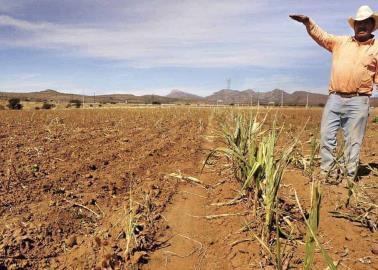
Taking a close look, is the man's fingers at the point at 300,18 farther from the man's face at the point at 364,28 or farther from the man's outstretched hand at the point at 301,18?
the man's face at the point at 364,28

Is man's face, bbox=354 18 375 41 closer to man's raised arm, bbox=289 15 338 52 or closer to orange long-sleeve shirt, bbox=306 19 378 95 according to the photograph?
orange long-sleeve shirt, bbox=306 19 378 95

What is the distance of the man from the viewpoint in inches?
178

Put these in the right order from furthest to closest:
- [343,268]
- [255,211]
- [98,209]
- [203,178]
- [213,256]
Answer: [203,178] → [98,209] → [255,211] → [213,256] → [343,268]

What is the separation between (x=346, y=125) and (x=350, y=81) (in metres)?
0.53

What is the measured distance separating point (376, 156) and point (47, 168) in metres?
5.15

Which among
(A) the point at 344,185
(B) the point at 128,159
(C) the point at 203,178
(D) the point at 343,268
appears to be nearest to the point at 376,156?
(A) the point at 344,185

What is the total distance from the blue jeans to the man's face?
2.20 ft

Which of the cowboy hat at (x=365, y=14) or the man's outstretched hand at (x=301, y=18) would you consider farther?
the man's outstretched hand at (x=301, y=18)

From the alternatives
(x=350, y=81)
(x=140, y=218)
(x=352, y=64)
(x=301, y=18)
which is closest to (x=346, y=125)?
(x=350, y=81)

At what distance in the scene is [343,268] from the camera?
2.61 m

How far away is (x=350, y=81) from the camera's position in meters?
4.63

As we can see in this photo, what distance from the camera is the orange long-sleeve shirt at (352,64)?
4531mm

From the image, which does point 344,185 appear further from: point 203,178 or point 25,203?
point 25,203

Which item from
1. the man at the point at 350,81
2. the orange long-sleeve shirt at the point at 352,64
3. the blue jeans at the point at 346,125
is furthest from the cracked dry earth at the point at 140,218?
Answer: the orange long-sleeve shirt at the point at 352,64
